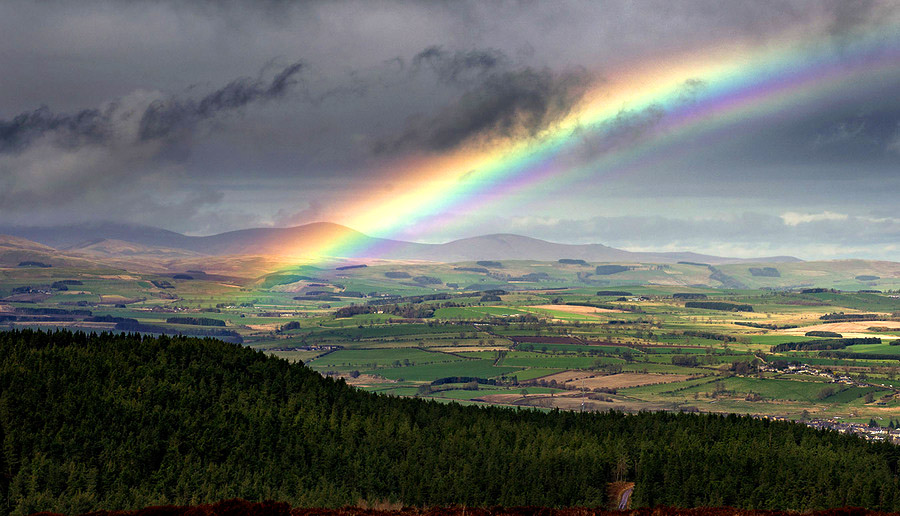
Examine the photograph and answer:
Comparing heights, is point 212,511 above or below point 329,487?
A: above

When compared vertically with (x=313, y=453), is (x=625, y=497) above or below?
below

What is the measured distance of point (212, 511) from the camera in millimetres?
46062

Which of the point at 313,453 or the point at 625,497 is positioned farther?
the point at 313,453

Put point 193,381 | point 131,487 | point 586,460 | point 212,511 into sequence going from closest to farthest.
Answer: point 212,511 → point 131,487 → point 586,460 → point 193,381

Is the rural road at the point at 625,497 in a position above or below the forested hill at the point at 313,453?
below

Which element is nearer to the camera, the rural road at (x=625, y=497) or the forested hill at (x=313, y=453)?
the forested hill at (x=313, y=453)

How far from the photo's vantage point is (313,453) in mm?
121000

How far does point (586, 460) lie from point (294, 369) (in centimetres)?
7085

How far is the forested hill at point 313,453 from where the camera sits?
102 metres

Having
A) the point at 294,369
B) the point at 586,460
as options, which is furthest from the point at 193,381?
the point at 586,460

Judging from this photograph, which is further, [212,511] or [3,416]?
[3,416]

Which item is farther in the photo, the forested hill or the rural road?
the rural road

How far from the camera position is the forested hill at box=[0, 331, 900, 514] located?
101688 mm

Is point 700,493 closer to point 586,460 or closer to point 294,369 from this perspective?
point 586,460
